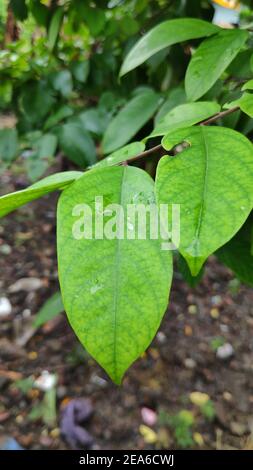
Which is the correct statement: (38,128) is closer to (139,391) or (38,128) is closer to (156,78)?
(156,78)

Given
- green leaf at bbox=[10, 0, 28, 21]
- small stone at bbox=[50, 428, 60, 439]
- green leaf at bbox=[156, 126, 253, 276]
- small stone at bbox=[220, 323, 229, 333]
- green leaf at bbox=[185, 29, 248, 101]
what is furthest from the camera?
small stone at bbox=[220, 323, 229, 333]

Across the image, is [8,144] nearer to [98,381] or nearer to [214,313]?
[98,381]

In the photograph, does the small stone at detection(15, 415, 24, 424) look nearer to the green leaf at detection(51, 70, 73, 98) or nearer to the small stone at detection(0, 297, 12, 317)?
the small stone at detection(0, 297, 12, 317)

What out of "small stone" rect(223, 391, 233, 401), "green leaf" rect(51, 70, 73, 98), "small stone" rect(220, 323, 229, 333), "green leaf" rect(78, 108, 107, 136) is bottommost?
"small stone" rect(223, 391, 233, 401)

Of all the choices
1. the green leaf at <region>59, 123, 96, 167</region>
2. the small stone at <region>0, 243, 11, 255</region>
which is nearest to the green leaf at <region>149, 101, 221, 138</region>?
the green leaf at <region>59, 123, 96, 167</region>

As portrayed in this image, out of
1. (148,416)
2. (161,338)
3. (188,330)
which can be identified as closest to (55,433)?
(148,416)
